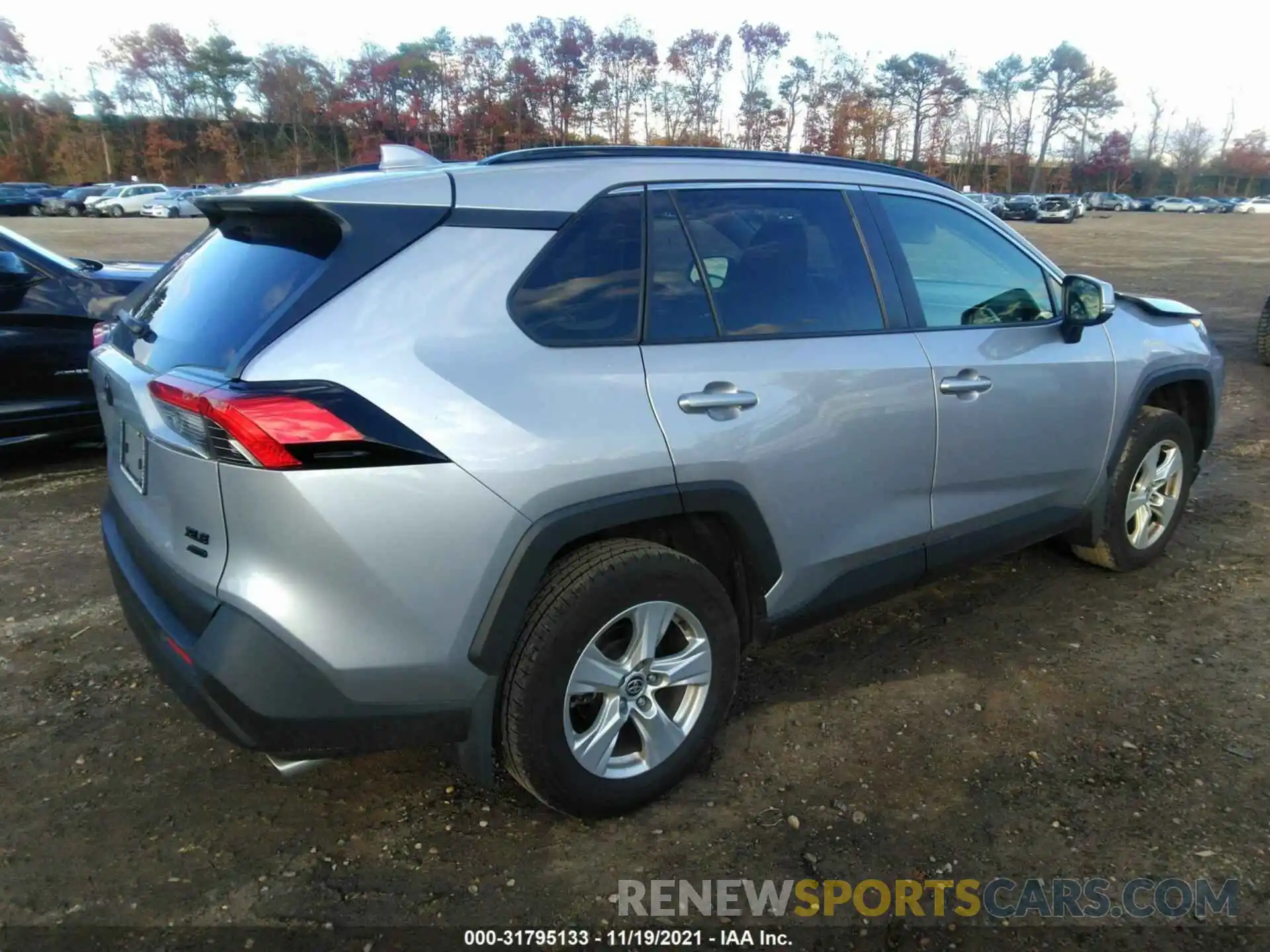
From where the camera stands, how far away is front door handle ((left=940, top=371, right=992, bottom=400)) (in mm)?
3172

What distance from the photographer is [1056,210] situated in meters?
49.0

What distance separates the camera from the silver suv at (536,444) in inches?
83.6

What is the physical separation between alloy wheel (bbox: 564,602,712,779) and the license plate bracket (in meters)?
1.24

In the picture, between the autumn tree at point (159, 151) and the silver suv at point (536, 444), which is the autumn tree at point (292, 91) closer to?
the autumn tree at point (159, 151)

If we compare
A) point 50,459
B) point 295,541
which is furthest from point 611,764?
point 50,459

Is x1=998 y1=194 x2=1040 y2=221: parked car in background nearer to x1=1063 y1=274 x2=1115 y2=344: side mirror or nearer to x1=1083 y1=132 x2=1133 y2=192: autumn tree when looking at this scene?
x1=1063 y1=274 x2=1115 y2=344: side mirror

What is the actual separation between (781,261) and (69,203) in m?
54.0

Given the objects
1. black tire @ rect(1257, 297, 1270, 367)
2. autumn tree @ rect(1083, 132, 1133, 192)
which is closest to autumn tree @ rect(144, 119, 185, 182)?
black tire @ rect(1257, 297, 1270, 367)

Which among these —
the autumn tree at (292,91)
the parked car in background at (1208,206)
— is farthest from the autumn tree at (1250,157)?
the autumn tree at (292,91)

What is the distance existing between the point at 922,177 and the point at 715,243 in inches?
49.9

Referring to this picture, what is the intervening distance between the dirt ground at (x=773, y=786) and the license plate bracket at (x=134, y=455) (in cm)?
95

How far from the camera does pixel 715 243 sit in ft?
9.20

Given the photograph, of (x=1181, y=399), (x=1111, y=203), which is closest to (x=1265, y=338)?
(x=1181, y=399)

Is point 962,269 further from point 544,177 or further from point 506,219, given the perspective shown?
point 506,219
